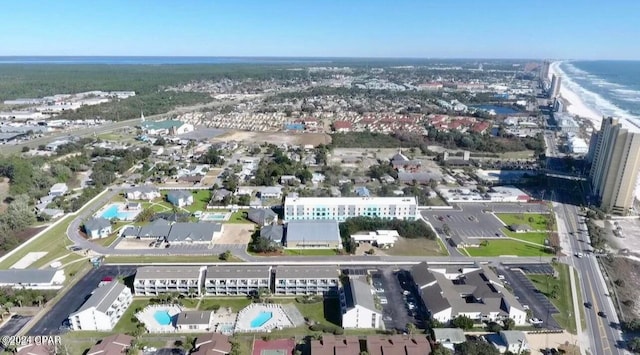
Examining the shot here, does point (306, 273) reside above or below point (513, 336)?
above

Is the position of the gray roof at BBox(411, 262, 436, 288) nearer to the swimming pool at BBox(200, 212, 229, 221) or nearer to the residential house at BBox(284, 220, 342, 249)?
the residential house at BBox(284, 220, 342, 249)

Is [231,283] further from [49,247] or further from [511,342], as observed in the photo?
[49,247]

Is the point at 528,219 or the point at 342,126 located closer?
Answer: the point at 528,219

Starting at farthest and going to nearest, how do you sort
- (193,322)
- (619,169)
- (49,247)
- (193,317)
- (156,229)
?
(619,169), (156,229), (49,247), (193,317), (193,322)

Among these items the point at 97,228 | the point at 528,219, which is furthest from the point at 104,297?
the point at 528,219

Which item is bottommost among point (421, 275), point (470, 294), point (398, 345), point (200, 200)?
point (200, 200)

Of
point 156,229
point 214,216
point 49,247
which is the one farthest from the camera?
point 214,216

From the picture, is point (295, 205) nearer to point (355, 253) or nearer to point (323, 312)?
point (355, 253)

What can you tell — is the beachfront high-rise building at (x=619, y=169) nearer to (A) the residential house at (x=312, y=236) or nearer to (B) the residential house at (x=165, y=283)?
(A) the residential house at (x=312, y=236)
